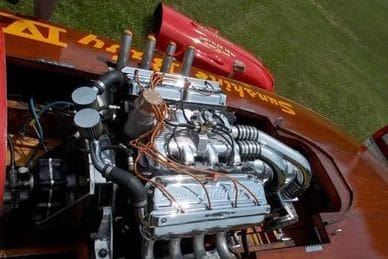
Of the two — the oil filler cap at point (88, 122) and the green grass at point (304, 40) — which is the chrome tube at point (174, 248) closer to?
the oil filler cap at point (88, 122)

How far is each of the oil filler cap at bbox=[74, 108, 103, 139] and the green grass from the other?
226cm

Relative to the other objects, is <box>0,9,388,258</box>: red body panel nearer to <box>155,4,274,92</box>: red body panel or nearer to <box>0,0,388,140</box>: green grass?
<box>155,4,274,92</box>: red body panel

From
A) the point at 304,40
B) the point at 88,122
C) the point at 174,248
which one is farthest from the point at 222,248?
the point at 304,40

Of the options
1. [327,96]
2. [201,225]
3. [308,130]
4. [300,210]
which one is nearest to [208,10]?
[327,96]

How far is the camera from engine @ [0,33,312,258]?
2123 mm

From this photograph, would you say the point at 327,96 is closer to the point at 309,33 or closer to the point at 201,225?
the point at 309,33

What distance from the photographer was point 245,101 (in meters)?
3.35

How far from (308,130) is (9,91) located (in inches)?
72.9

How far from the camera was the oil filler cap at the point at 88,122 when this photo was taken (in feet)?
6.67

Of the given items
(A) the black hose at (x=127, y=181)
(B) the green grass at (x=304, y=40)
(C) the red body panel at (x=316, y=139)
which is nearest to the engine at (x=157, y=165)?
(A) the black hose at (x=127, y=181)

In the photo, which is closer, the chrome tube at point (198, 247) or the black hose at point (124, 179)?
the black hose at point (124, 179)

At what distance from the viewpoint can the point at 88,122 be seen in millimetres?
2037

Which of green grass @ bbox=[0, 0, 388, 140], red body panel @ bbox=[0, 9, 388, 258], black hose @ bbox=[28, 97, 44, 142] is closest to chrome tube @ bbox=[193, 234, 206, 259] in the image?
red body panel @ bbox=[0, 9, 388, 258]

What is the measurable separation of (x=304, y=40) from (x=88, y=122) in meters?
5.46
